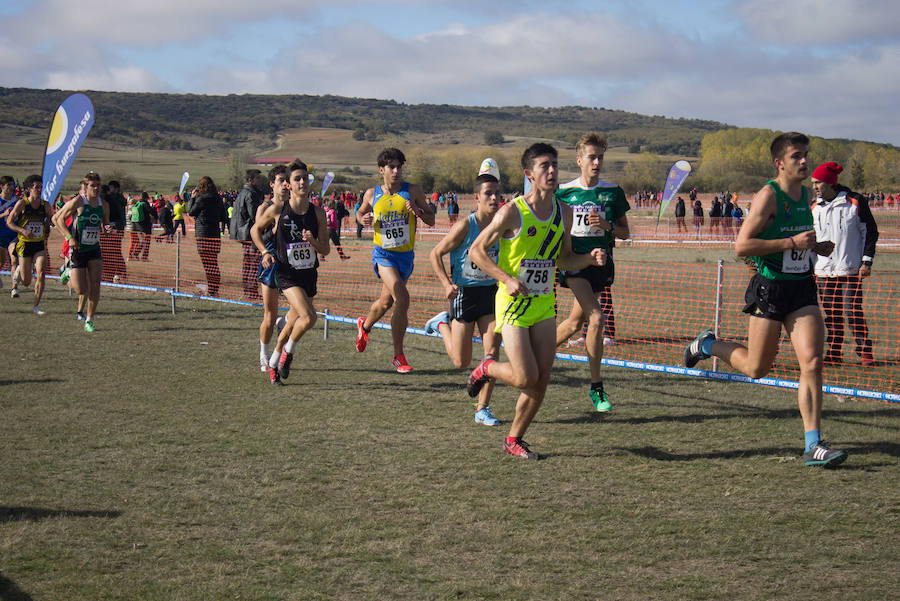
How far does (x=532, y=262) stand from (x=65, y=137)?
8.46m

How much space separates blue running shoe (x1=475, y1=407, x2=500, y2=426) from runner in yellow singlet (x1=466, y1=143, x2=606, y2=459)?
1.15 m

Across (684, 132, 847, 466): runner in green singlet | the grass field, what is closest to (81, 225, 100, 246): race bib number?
the grass field

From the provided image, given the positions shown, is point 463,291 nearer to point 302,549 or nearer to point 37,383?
point 302,549

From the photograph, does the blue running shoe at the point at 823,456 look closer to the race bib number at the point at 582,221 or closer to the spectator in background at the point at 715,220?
the race bib number at the point at 582,221

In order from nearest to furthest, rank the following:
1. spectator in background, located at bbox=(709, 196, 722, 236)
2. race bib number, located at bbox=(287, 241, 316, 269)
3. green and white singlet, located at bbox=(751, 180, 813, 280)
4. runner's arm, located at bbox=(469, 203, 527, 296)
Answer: runner's arm, located at bbox=(469, 203, 527, 296)
green and white singlet, located at bbox=(751, 180, 813, 280)
race bib number, located at bbox=(287, 241, 316, 269)
spectator in background, located at bbox=(709, 196, 722, 236)

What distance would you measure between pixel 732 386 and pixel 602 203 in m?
2.44

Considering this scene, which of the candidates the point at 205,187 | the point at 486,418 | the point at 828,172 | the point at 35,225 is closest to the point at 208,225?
the point at 205,187

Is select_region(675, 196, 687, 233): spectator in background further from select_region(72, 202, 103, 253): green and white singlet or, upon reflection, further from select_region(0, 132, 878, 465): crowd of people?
select_region(72, 202, 103, 253): green and white singlet

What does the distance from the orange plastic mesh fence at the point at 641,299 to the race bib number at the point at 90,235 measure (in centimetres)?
232

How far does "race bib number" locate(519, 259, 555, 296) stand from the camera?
5.63m

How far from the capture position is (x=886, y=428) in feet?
22.4

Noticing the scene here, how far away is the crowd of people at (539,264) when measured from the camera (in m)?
5.66

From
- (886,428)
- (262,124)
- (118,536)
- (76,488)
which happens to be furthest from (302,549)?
(262,124)

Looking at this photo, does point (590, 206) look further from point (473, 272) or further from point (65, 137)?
point (65, 137)
